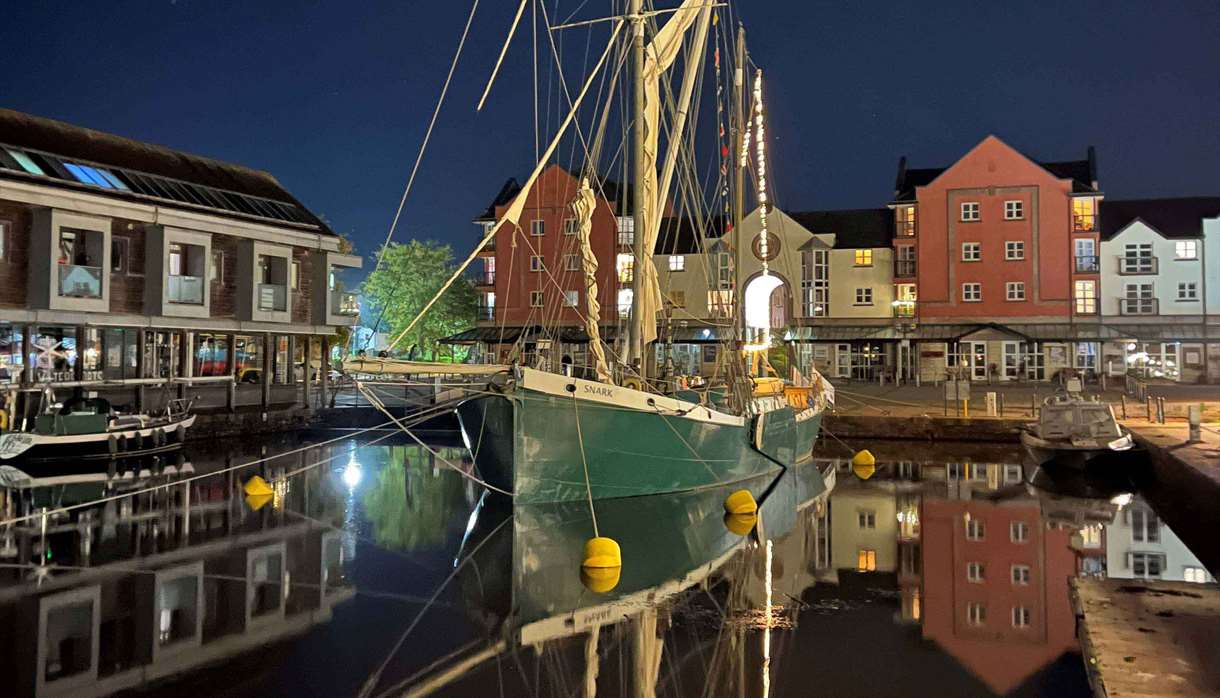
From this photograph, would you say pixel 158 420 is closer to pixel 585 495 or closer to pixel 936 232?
pixel 585 495

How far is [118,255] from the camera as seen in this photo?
3162cm

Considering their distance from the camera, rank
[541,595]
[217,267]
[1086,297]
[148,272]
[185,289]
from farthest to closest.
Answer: [1086,297]
[217,267]
[185,289]
[148,272]
[541,595]

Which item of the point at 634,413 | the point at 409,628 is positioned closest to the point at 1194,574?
the point at 634,413

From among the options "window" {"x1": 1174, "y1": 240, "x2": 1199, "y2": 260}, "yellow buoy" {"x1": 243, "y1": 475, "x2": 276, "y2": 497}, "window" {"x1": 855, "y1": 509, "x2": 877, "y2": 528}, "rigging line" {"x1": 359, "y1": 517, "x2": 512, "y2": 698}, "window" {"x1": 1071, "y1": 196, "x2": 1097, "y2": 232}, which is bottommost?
"rigging line" {"x1": 359, "y1": 517, "x2": 512, "y2": 698}

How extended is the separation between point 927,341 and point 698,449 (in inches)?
1514

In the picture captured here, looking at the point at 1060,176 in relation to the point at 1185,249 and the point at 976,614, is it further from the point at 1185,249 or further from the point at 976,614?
the point at 976,614

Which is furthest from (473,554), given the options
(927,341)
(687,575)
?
(927,341)

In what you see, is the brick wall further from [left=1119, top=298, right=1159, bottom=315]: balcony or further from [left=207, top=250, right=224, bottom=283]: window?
[left=1119, top=298, right=1159, bottom=315]: balcony

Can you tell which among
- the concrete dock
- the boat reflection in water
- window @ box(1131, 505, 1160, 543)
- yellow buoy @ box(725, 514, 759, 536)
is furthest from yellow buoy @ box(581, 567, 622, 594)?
window @ box(1131, 505, 1160, 543)

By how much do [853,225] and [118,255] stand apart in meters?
45.3

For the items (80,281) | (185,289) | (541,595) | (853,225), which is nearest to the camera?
(541,595)

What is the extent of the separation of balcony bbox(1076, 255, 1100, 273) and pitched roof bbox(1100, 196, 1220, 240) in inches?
82.3

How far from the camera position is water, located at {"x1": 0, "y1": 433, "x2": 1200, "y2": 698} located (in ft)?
31.9

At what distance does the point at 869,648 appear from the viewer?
10758 mm
